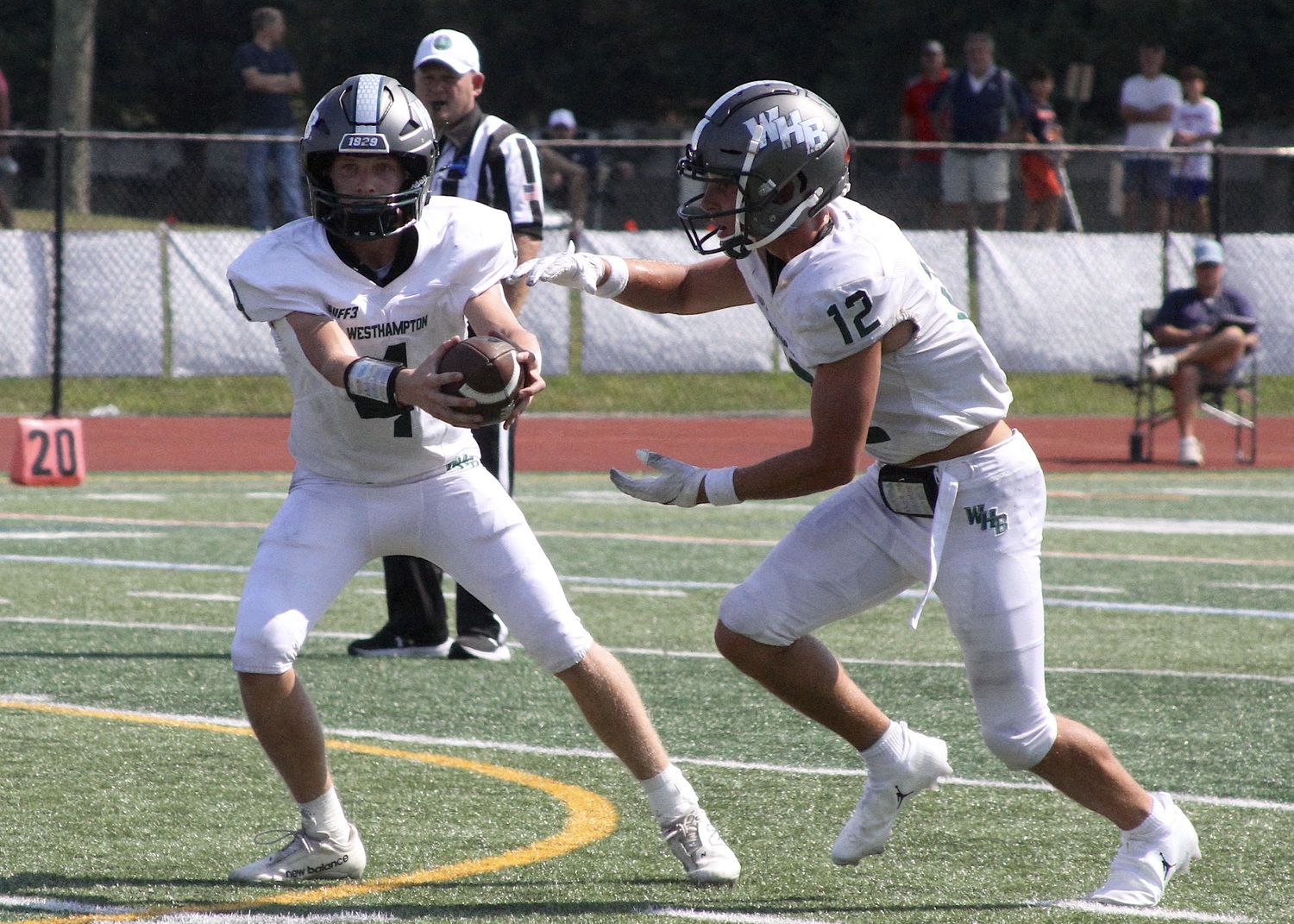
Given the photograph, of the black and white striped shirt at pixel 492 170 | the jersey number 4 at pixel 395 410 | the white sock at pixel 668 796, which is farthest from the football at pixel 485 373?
the black and white striped shirt at pixel 492 170

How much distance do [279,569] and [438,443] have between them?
0.47 metres

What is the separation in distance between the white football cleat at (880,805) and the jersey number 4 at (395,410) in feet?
Result: 4.34

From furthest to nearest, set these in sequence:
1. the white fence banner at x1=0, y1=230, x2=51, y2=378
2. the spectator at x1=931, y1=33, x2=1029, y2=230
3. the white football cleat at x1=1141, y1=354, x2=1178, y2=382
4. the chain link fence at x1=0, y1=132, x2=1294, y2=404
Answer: the spectator at x1=931, y1=33, x2=1029, y2=230, the chain link fence at x1=0, y1=132, x2=1294, y2=404, the white fence banner at x1=0, y1=230, x2=51, y2=378, the white football cleat at x1=1141, y1=354, x2=1178, y2=382

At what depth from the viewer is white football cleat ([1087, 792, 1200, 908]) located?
4066 millimetres

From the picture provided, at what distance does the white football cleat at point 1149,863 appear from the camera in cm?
407

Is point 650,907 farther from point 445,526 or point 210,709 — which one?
point 210,709

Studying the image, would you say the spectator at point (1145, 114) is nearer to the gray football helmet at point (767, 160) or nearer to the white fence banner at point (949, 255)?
A: the white fence banner at point (949, 255)

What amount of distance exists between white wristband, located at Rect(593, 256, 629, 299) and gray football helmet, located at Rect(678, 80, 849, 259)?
0.42 meters

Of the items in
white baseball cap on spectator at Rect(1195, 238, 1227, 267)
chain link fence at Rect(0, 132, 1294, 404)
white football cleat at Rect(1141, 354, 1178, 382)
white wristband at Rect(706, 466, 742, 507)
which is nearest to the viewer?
white wristband at Rect(706, 466, 742, 507)

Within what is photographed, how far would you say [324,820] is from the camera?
4.27m

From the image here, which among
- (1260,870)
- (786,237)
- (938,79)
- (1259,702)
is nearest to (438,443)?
(786,237)

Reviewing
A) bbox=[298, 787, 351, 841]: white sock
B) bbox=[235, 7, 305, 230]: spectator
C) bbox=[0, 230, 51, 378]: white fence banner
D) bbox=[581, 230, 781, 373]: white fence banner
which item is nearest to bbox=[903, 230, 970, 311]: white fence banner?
bbox=[581, 230, 781, 373]: white fence banner

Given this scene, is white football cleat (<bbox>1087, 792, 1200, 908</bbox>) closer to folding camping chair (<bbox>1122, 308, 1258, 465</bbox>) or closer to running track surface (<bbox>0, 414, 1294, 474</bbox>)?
running track surface (<bbox>0, 414, 1294, 474</bbox>)

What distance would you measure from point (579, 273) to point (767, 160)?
2.08 feet
